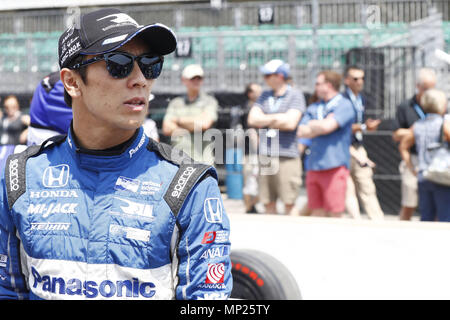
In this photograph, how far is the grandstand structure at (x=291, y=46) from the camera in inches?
331

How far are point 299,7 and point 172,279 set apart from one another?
10.1 metres

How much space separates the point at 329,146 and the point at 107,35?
422cm

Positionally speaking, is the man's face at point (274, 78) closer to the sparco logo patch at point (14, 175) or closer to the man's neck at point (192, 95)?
the man's neck at point (192, 95)

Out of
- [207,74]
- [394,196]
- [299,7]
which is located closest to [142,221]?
[394,196]

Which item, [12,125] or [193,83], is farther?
[12,125]

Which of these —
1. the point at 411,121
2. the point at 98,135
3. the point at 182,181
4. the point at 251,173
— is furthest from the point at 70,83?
the point at 251,173

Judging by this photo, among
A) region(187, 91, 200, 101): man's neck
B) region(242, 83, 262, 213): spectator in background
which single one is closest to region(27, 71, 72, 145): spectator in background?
region(187, 91, 200, 101): man's neck

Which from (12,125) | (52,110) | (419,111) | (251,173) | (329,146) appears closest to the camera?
(52,110)

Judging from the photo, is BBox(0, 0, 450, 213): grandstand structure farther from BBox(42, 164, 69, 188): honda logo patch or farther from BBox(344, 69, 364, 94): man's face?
BBox(42, 164, 69, 188): honda logo patch

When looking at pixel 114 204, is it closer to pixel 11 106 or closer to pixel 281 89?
pixel 281 89

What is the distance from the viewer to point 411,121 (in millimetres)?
6332
